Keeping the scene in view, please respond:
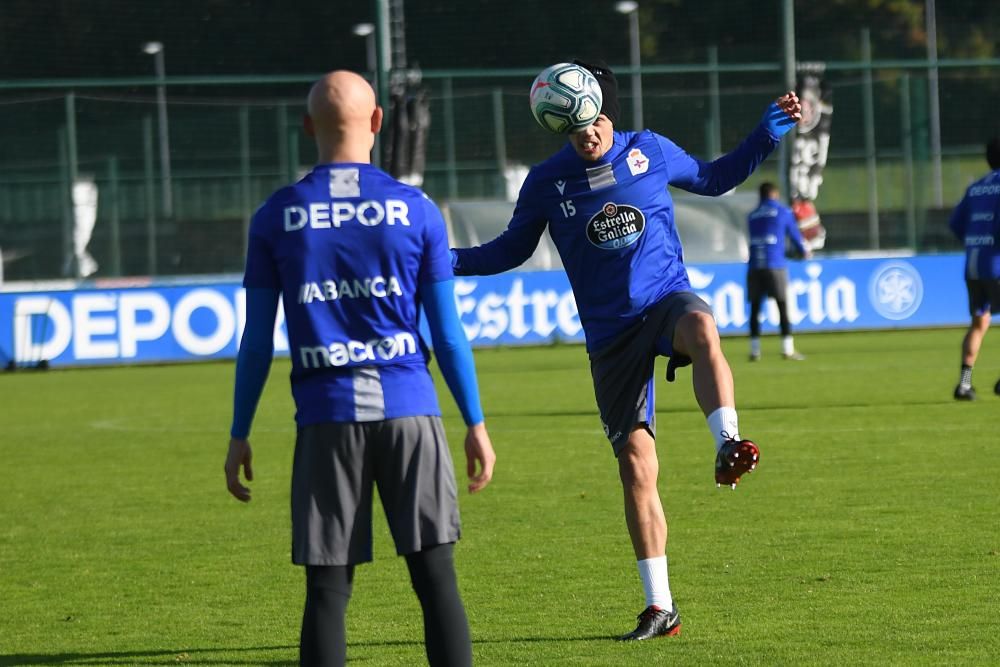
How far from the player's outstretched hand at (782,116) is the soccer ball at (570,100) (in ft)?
2.38

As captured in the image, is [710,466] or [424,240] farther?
[710,466]

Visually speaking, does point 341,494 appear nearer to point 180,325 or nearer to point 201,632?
point 201,632

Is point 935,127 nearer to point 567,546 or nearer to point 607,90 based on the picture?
point 567,546

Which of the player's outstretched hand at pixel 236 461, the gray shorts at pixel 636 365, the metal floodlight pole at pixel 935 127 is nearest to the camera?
the player's outstretched hand at pixel 236 461

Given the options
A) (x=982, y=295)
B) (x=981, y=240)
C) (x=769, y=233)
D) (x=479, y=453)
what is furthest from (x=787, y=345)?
(x=479, y=453)

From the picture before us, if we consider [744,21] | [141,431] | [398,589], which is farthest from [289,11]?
[398,589]

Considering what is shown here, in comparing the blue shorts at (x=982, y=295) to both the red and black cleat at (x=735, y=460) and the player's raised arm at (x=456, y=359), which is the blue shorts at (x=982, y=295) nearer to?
the red and black cleat at (x=735, y=460)

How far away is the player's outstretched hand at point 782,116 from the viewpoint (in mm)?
6961

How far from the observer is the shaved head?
4.56 m

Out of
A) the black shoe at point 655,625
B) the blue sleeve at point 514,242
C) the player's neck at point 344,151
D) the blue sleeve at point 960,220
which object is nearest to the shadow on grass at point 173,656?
the black shoe at point 655,625

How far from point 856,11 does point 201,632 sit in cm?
4561

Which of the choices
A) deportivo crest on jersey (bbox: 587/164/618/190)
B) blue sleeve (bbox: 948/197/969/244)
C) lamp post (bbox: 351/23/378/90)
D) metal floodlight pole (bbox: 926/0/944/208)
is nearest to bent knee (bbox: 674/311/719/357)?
deportivo crest on jersey (bbox: 587/164/618/190)

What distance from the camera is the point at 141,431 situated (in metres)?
15.7

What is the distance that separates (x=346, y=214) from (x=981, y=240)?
11.2 m
